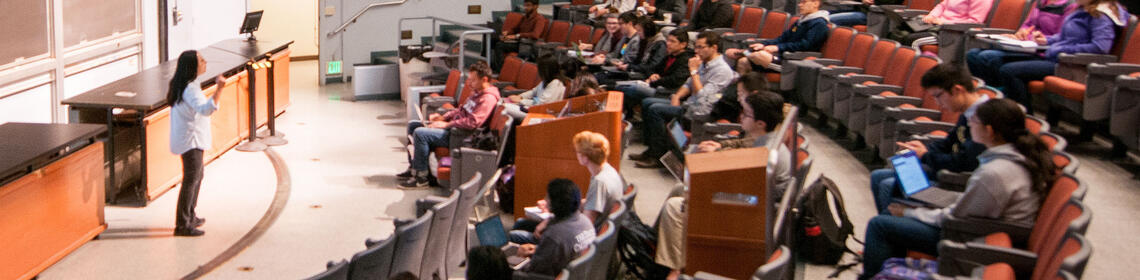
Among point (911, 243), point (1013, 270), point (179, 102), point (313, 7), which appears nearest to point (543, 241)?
point (911, 243)

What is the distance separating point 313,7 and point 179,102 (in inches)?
362

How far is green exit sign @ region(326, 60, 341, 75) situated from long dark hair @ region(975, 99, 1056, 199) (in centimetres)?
1042

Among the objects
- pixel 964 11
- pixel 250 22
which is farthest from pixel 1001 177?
pixel 250 22

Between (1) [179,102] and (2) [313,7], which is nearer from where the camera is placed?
(1) [179,102]

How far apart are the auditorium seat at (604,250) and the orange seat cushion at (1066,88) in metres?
3.19

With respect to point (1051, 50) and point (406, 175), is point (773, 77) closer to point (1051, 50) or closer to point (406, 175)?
point (1051, 50)

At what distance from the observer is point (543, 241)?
15.0ft

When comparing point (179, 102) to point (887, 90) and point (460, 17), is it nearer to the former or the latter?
point (887, 90)

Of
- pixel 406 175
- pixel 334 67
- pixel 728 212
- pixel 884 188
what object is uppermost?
pixel 728 212

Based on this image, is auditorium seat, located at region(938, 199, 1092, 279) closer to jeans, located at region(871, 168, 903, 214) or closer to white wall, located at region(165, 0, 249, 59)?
jeans, located at region(871, 168, 903, 214)

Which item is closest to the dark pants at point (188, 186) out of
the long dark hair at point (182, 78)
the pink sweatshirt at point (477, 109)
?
the long dark hair at point (182, 78)

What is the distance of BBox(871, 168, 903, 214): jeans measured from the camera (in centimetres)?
501

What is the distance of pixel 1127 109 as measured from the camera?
19.1 feet

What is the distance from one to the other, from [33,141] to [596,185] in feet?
10.4
